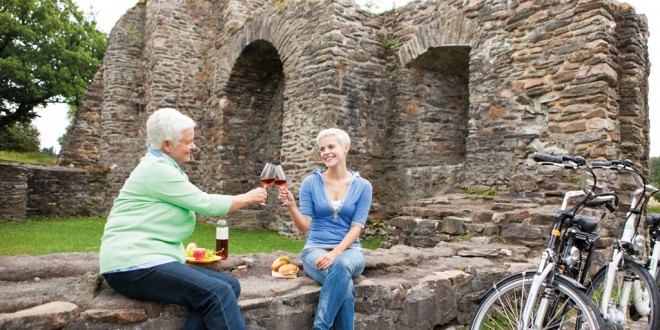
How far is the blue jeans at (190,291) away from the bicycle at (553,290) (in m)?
1.50

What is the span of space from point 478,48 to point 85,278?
6887mm

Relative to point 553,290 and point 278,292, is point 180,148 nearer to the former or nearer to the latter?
point 278,292

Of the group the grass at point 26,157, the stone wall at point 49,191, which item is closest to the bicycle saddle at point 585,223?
the stone wall at point 49,191

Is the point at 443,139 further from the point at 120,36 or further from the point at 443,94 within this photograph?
the point at 120,36

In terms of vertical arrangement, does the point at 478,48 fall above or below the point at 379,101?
above

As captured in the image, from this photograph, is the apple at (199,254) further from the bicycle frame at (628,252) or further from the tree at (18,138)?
the tree at (18,138)

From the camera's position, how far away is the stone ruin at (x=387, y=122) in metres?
3.42

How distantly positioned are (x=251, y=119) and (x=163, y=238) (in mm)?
10792

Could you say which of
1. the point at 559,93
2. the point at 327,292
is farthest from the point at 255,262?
the point at 559,93

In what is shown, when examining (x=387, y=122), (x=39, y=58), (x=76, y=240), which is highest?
(x=39, y=58)

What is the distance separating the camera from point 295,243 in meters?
8.88

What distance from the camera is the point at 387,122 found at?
31.7 ft

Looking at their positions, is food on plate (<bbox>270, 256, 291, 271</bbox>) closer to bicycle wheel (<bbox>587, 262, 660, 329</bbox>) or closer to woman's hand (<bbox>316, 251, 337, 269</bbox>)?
woman's hand (<bbox>316, 251, 337, 269</bbox>)

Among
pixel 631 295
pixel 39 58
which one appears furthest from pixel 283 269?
pixel 39 58
